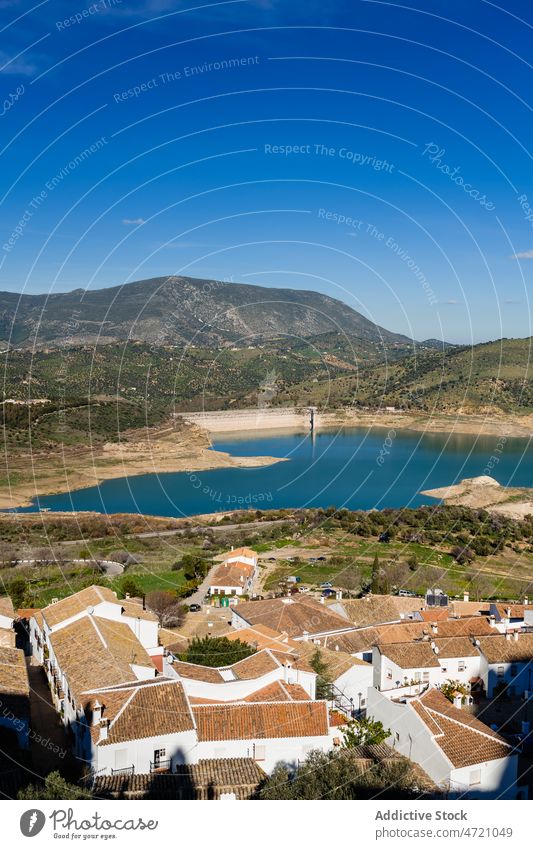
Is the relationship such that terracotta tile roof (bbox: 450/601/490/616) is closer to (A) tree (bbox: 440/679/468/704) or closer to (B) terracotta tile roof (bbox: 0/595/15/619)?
(A) tree (bbox: 440/679/468/704)

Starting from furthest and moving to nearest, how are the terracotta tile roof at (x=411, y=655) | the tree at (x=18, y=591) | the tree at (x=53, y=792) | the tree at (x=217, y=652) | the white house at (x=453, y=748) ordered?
the tree at (x=18, y=591), the terracotta tile roof at (x=411, y=655), the tree at (x=217, y=652), the white house at (x=453, y=748), the tree at (x=53, y=792)

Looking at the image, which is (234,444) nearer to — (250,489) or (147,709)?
(250,489)

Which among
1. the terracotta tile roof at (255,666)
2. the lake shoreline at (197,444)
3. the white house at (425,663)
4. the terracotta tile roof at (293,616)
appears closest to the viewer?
the terracotta tile roof at (255,666)

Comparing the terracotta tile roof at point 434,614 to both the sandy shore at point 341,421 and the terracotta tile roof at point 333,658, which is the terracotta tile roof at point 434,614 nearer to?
the terracotta tile roof at point 333,658

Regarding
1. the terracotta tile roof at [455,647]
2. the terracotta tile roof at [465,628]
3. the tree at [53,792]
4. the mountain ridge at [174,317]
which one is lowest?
the terracotta tile roof at [465,628]

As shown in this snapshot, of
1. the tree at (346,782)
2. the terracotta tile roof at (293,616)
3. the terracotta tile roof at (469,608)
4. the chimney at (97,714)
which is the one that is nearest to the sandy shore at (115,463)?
the terracotta tile roof at (293,616)
